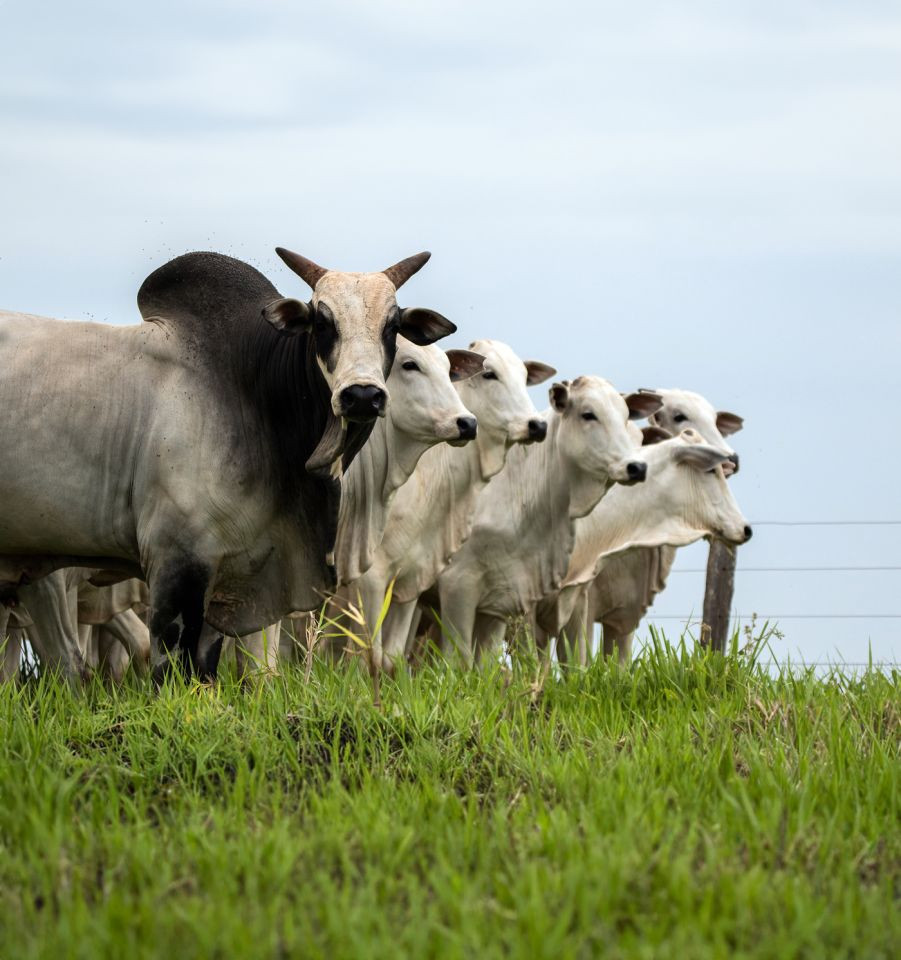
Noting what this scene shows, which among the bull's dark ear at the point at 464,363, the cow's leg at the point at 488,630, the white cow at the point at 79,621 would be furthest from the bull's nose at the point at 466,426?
the cow's leg at the point at 488,630

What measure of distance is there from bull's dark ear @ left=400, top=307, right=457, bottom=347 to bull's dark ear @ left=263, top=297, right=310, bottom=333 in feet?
1.63

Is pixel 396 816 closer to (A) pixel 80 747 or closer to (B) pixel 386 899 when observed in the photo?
(B) pixel 386 899

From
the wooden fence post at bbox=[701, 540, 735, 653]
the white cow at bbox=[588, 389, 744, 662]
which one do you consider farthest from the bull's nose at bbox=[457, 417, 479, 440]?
the wooden fence post at bbox=[701, 540, 735, 653]

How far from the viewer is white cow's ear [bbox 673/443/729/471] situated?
10648 mm

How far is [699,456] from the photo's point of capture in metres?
10.7

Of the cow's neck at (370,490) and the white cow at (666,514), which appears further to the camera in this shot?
the white cow at (666,514)

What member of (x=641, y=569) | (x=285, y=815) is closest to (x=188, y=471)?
(x=285, y=815)

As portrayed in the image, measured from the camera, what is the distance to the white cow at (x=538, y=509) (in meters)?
9.76

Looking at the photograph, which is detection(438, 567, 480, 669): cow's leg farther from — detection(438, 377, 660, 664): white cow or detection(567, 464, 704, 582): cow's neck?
detection(567, 464, 704, 582): cow's neck

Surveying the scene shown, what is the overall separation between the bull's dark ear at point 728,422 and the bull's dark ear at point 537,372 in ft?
8.41

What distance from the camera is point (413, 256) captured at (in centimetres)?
723

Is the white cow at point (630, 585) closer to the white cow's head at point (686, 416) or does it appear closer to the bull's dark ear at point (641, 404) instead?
the white cow's head at point (686, 416)

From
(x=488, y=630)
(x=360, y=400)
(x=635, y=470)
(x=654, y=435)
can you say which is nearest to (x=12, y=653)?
(x=488, y=630)

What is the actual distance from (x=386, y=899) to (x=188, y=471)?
2920 millimetres
